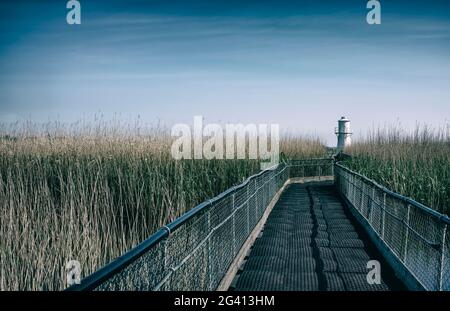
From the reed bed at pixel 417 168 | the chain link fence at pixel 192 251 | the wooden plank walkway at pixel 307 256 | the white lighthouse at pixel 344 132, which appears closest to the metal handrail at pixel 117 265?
the chain link fence at pixel 192 251

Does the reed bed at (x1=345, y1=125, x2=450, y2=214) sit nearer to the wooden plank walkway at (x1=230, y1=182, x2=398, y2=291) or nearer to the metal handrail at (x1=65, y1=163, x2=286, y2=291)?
the wooden plank walkway at (x1=230, y1=182, x2=398, y2=291)

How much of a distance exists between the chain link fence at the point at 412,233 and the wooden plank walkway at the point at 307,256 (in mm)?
434

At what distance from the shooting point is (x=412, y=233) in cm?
620

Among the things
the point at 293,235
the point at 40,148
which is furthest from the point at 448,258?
the point at 40,148

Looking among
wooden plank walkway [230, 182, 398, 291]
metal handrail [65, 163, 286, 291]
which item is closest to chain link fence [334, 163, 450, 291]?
wooden plank walkway [230, 182, 398, 291]

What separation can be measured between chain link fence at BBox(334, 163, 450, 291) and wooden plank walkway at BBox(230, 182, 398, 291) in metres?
0.43

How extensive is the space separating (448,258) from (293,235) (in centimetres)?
289

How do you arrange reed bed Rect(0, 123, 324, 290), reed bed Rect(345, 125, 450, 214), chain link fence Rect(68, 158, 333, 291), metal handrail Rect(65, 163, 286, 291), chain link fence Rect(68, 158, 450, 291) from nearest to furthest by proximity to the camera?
1. metal handrail Rect(65, 163, 286, 291)
2. chain link fence Rect(68, 158, 333, 291)
3. chain link fence Rect(68, 158, 450, 291)
4. reed bed Rect(0, 123, 324, 290)
5. reed bed Rect(345, 125, 450, 214)

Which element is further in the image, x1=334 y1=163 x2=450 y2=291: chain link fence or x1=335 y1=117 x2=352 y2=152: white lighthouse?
x1=335 y1=117 x2=352 y2=152: white lighthouse

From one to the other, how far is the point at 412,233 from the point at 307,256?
1576 millimetres

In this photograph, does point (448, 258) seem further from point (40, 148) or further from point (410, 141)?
point (410, 141)

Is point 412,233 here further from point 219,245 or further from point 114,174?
point 114,174

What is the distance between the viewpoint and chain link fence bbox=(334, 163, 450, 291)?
511cm

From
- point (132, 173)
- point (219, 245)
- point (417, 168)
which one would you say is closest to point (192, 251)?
point (219, 245)
